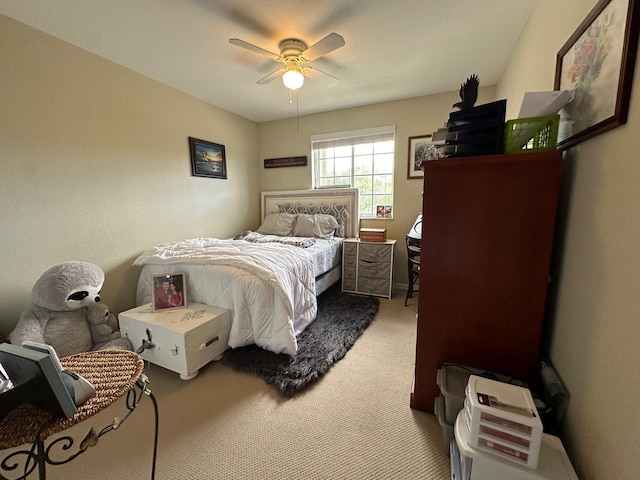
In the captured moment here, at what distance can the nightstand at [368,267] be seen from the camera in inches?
124

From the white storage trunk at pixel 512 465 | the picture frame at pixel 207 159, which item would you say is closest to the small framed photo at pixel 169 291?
the picture frame at pixel 207 159

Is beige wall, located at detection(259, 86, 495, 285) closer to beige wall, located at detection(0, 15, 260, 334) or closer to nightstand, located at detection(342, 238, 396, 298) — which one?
nightstand, located at detection(342, 238, 396, 298)

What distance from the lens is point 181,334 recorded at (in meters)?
1.67

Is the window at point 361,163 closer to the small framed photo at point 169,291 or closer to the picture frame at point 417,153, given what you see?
the picture frame at point 417,153

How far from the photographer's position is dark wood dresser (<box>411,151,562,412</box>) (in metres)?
1.15

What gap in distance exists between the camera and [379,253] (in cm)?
317

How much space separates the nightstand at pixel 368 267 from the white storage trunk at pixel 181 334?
5.75ft

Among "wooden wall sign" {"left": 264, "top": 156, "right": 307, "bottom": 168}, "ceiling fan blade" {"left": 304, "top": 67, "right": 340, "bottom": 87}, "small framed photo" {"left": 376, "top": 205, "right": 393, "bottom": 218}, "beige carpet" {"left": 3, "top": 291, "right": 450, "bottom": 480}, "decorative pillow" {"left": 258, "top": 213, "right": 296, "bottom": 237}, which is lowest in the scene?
"beige carpet" {"left": 3, "top": 291, "right": 450, "bottom": 480}

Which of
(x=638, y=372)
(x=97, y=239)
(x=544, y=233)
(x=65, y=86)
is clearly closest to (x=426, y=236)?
(x=544, y=233)

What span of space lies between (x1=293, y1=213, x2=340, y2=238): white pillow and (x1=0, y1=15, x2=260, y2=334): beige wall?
4.22ft

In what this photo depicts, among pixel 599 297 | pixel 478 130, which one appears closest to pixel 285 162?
pixel 478 130

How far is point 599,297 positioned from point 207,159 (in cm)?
370

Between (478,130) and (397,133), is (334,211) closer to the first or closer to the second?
(397,133)

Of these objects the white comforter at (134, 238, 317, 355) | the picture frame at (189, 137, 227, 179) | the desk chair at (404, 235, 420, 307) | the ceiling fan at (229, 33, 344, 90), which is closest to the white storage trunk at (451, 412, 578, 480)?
the white comforter at (134, 238, 317, 355)
